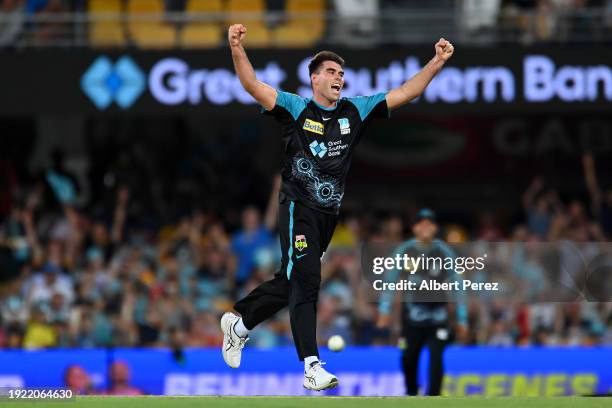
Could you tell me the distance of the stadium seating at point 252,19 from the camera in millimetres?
18484

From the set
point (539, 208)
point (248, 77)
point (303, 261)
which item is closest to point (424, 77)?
point (248, 77)

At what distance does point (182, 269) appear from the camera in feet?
60.4

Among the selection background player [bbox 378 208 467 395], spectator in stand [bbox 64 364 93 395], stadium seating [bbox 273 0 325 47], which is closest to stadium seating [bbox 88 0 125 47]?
stadium seating [bbox 273 0 325 47]

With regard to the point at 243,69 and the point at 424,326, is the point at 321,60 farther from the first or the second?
the point at 424,326

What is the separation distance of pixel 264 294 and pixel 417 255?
2.72 meters

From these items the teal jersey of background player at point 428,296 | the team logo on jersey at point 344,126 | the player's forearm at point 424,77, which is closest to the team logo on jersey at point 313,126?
the team logo on jersey at point 344,126

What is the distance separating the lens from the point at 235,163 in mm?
21219

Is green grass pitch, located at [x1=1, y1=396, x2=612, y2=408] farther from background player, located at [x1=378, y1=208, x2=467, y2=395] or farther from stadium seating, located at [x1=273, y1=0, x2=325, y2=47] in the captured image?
stadium seating, located at [x1=273, y1=0, x2=325, y2=47]

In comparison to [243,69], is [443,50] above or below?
above

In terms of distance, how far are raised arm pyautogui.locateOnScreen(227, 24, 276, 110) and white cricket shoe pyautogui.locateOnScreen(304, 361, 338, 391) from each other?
176cm

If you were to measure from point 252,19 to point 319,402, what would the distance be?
10054mm

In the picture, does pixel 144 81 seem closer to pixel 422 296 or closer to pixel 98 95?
pixel 98 95

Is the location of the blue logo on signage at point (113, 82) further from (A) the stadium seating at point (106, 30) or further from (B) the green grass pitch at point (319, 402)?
(B) the green grass pitch at point (319, 402)

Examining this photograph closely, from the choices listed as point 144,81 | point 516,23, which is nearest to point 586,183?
point 516,23
